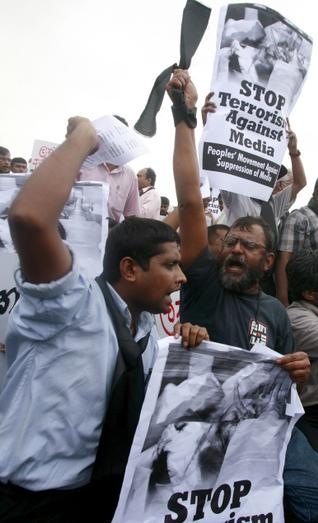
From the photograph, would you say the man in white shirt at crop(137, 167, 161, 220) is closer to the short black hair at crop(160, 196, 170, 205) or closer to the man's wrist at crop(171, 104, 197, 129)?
the man's wrist at crop(171, 104, 197, 129)

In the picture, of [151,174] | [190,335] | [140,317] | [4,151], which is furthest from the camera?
[151,174]

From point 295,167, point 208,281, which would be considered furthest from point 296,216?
point 208,281

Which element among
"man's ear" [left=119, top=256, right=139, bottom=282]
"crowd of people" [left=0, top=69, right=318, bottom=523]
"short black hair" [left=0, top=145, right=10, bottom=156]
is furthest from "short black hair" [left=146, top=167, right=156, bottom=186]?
"man's ear" [left=119, top=256, right=139, bottom=282]

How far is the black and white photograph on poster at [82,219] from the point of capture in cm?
249

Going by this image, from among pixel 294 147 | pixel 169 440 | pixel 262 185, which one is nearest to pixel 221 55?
pixel 262 185

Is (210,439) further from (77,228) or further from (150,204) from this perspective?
(150,204)

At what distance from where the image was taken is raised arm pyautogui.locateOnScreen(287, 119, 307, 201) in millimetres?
3535

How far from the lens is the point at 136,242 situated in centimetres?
177

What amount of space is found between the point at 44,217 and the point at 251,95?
6.55 feet

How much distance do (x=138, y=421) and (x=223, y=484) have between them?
1.36ft

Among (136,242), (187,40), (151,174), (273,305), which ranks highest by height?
(187,40)

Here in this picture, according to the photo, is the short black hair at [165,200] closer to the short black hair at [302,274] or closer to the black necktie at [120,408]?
the short black hair at [302,274]

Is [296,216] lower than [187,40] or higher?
lower

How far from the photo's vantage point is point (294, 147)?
3.58m
